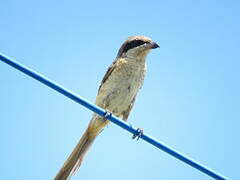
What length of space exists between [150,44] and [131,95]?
0.87 metres

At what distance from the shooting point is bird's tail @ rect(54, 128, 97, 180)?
21.2 feet

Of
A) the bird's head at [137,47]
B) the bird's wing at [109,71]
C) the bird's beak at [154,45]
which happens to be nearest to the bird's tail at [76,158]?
the bird's wing at [109,71]

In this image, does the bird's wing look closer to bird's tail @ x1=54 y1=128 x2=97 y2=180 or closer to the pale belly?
the pale belly

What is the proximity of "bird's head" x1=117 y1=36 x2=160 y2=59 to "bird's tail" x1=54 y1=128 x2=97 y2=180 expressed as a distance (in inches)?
53.5

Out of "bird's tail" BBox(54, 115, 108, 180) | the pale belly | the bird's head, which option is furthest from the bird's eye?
"bird's tail" BBox(54, 115, 108, 180)

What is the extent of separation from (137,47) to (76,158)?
2059 millimetres

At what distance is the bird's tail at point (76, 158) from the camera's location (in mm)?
6452

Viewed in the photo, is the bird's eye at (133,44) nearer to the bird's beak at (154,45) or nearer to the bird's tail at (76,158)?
the bird's beak at (154,45)

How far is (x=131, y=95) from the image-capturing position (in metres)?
7.71

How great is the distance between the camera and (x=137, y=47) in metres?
8.06

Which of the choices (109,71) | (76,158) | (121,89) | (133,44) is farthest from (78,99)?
(133,44)

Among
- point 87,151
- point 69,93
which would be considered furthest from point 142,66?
point 69,93

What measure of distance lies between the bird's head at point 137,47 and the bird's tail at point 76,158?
4.46ft

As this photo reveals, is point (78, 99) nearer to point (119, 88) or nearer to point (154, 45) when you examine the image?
point (119, 88)
